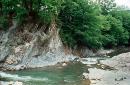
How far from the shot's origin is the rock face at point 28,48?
4261 centimetres

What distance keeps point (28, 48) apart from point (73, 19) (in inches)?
663

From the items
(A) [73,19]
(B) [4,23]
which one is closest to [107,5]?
(A) [73,19]

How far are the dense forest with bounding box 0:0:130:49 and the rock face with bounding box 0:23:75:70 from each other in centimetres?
135

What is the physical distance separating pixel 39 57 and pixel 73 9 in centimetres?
1564

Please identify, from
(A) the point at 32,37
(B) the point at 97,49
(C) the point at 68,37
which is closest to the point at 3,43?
(A) the point at 32,37

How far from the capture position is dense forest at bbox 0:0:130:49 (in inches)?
1829

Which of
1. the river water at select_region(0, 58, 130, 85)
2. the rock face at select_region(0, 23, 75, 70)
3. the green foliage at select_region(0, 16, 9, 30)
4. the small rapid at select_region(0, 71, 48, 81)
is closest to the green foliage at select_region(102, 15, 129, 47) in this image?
the rock face at select_region(0, 23, 75, 70)

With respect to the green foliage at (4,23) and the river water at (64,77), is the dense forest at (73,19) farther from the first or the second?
the river water at (64,77)

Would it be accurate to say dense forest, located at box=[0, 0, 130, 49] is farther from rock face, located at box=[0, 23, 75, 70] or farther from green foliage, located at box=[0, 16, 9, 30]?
rock face, located at box=[0, 23, 75, 70]

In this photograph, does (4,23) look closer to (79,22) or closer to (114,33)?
(79,22)

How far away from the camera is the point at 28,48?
A: 4478 cm

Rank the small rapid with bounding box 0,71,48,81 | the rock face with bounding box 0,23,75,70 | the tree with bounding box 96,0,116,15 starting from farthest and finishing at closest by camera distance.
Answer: the tree with bounding box 96,0,116,15 < the rock face with bounding box 0,23,75,70 < the small rapid with bounding box 0,71,48,81

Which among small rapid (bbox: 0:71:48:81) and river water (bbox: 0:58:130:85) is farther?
small rapid (bbox: 0:71:48:81)

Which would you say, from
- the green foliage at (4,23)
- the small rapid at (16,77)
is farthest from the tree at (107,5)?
the small rapid at (16,77)
